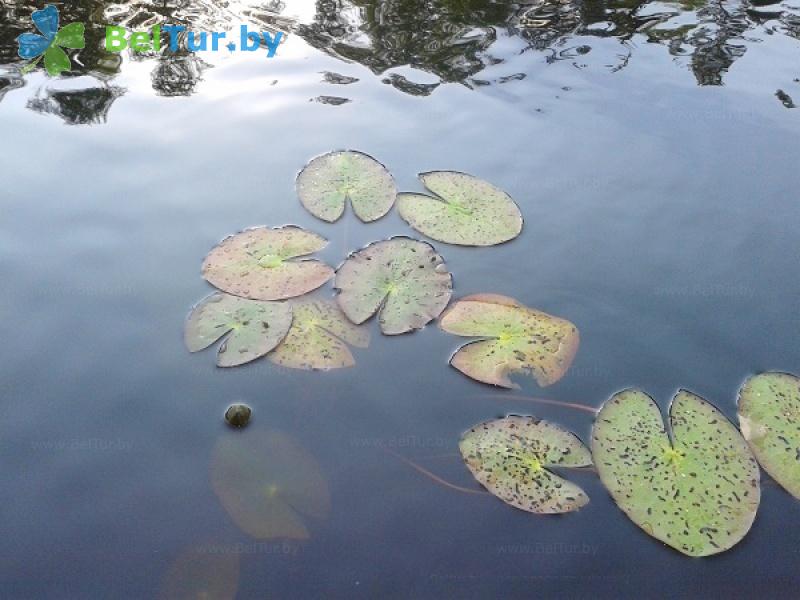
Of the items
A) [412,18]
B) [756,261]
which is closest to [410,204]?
[756,261]

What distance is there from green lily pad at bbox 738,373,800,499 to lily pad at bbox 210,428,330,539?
1.28 meters

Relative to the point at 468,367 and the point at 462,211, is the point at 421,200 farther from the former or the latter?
the point at 468,367

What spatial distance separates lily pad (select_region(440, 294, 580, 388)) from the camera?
2277mm

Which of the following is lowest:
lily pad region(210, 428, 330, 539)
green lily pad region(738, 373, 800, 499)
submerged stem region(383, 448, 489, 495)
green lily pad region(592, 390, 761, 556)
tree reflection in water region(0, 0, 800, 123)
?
lily pad region(210, 428, 330, 539)

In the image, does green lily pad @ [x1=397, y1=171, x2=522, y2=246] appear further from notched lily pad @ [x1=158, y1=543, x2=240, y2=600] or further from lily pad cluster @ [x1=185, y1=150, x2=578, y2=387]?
notched lily pad @ [x1=158, y1=543, x2=240, y2=600]

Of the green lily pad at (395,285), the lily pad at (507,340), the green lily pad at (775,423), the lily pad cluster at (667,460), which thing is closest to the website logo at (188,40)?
the green lily pad at (395,285)

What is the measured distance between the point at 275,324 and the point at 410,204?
831mm

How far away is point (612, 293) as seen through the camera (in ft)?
8.40

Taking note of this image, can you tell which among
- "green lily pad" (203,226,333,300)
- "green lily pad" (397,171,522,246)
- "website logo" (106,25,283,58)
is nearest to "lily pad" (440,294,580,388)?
"green lily pad" (397,171,522,246)

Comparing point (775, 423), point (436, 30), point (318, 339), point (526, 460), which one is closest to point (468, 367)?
point (526, 460)

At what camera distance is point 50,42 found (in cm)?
377

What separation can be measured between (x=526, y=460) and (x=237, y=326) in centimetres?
104

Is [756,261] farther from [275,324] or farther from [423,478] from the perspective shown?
[275,324]

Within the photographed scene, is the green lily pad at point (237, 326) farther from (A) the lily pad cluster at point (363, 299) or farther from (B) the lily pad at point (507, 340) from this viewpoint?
(B) the lily pad at point (507, 340)
